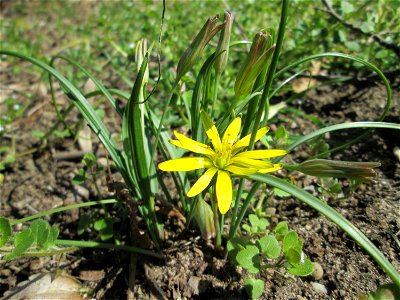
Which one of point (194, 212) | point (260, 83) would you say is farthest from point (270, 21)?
point (194, 212)

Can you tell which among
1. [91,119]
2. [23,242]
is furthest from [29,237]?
[91,119]

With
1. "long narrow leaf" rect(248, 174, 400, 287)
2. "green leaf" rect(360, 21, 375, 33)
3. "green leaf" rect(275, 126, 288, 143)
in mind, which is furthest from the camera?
"green leaf" rect(360, 21, 375, 33)

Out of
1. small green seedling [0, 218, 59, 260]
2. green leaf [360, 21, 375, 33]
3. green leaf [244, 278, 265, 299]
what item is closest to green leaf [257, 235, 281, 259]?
green leaf [244, 278, 265, 299]

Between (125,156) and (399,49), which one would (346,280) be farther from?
(399,49)

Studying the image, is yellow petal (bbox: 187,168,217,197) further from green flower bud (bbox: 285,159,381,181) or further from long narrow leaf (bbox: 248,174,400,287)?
green flower bud (bbox: 285,159,381,181)

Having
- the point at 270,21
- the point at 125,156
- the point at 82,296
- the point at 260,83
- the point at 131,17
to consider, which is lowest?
the point at 82,296

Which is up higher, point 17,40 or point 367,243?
point 17,40
